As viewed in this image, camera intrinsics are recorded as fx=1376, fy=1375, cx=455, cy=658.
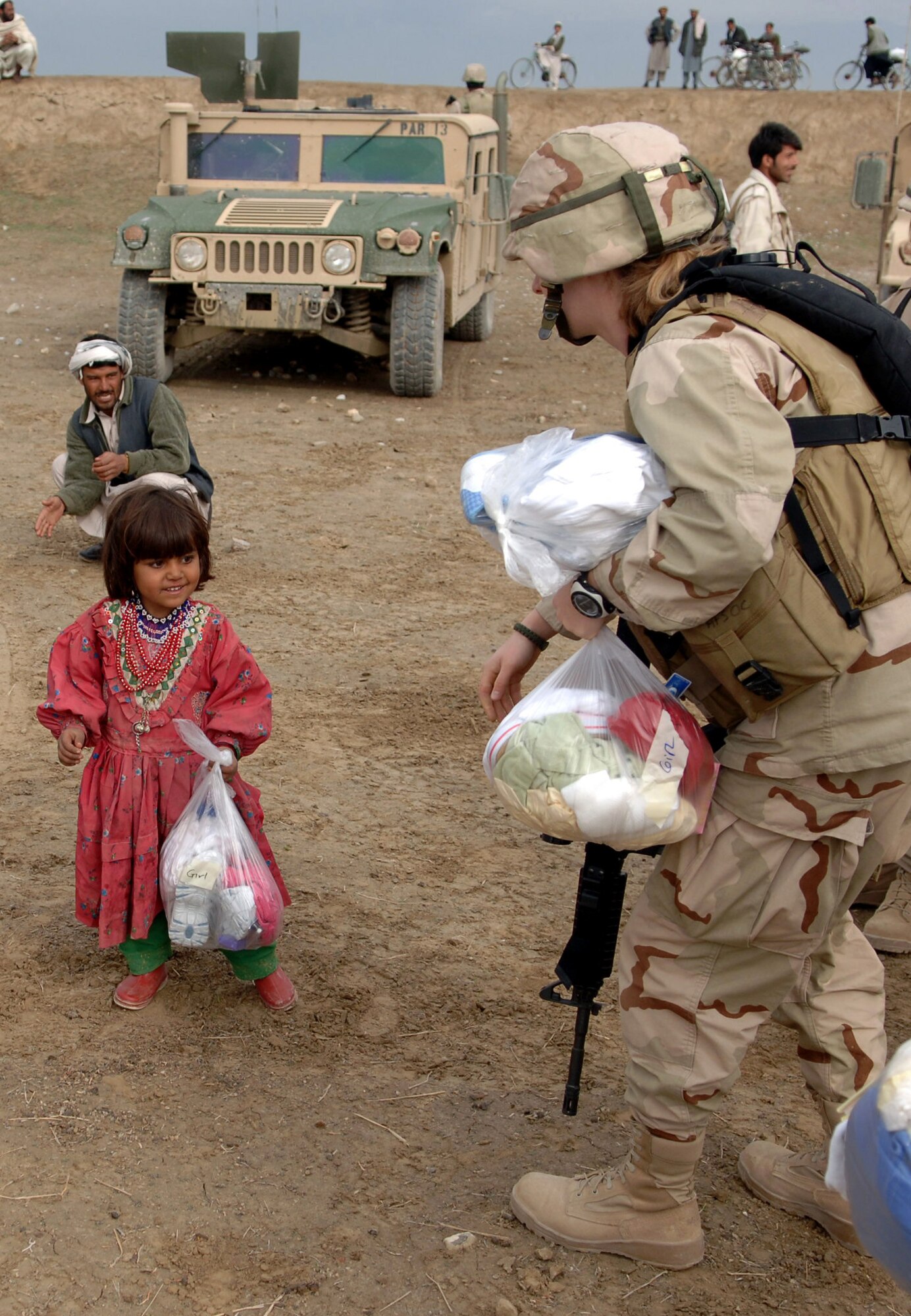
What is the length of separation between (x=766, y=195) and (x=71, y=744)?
6.50 metres

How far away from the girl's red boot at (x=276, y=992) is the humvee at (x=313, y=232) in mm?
6558

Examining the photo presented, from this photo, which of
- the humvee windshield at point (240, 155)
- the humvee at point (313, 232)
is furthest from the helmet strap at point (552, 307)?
the humvee windshield at point (240, 155)

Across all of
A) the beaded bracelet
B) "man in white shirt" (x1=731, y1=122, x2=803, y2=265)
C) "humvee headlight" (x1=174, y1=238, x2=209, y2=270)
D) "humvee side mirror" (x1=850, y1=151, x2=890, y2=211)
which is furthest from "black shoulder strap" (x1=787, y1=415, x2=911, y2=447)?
"humvee headlight" (x1=174, y1=238, x2=209, y2=270)

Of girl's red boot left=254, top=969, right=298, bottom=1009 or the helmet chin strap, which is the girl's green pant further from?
the helmet chin strap

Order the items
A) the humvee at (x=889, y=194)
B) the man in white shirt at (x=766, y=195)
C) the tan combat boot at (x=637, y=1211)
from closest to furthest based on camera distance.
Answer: the tan combat boot at (x=637, y=1211)
the humvee at (x=889, y=194)
the man in white shirt at (x=766, y=195)

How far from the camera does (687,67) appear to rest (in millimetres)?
27828

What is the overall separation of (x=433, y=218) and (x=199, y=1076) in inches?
305

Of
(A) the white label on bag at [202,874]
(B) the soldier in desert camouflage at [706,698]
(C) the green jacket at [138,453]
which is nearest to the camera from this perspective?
(B) the soldier in desert camouflage at [706,698]

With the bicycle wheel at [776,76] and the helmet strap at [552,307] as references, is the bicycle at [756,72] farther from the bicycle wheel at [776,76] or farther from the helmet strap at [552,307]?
the helmet strap at [552,307]

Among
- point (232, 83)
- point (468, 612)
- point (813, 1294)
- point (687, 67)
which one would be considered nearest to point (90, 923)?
point (813, 1294)

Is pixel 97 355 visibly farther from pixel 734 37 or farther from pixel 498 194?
pixel 734 37

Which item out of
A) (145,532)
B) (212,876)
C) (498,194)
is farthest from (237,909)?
(498,194)

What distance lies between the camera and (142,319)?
9453mm

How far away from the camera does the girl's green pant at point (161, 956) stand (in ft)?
9.67
